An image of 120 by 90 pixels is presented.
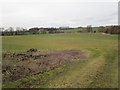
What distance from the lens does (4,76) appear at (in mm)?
8242

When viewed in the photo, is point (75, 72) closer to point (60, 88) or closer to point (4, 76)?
point (60, 88)

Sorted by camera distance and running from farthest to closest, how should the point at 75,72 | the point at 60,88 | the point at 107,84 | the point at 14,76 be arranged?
1. the point at 75,72
2. the point at 14,76
3. the point at 107,84
4. the point at 60,88

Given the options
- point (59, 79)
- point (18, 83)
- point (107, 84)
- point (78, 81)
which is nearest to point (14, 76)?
point (18, 83)

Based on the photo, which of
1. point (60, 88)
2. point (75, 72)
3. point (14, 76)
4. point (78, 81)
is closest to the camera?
point (60, 88)

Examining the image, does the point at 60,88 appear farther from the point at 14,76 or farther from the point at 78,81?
the point at 14,76

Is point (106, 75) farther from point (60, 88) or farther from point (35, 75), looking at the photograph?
point (35, 75)

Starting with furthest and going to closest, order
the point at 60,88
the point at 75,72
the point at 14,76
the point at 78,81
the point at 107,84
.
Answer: the point at 75,72 < the point at 14,76 < the point at 78,81 < the point at 107,84 < the point at 60,88

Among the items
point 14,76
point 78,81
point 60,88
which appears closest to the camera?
point 60,88

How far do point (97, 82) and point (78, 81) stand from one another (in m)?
1.18

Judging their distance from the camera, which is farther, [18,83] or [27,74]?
[27,74]

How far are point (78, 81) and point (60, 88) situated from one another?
150 centimetres

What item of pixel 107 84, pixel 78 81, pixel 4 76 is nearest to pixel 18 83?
pixel 4 76

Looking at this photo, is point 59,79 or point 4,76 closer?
point 59,79

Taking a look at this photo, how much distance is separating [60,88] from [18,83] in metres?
2.70
